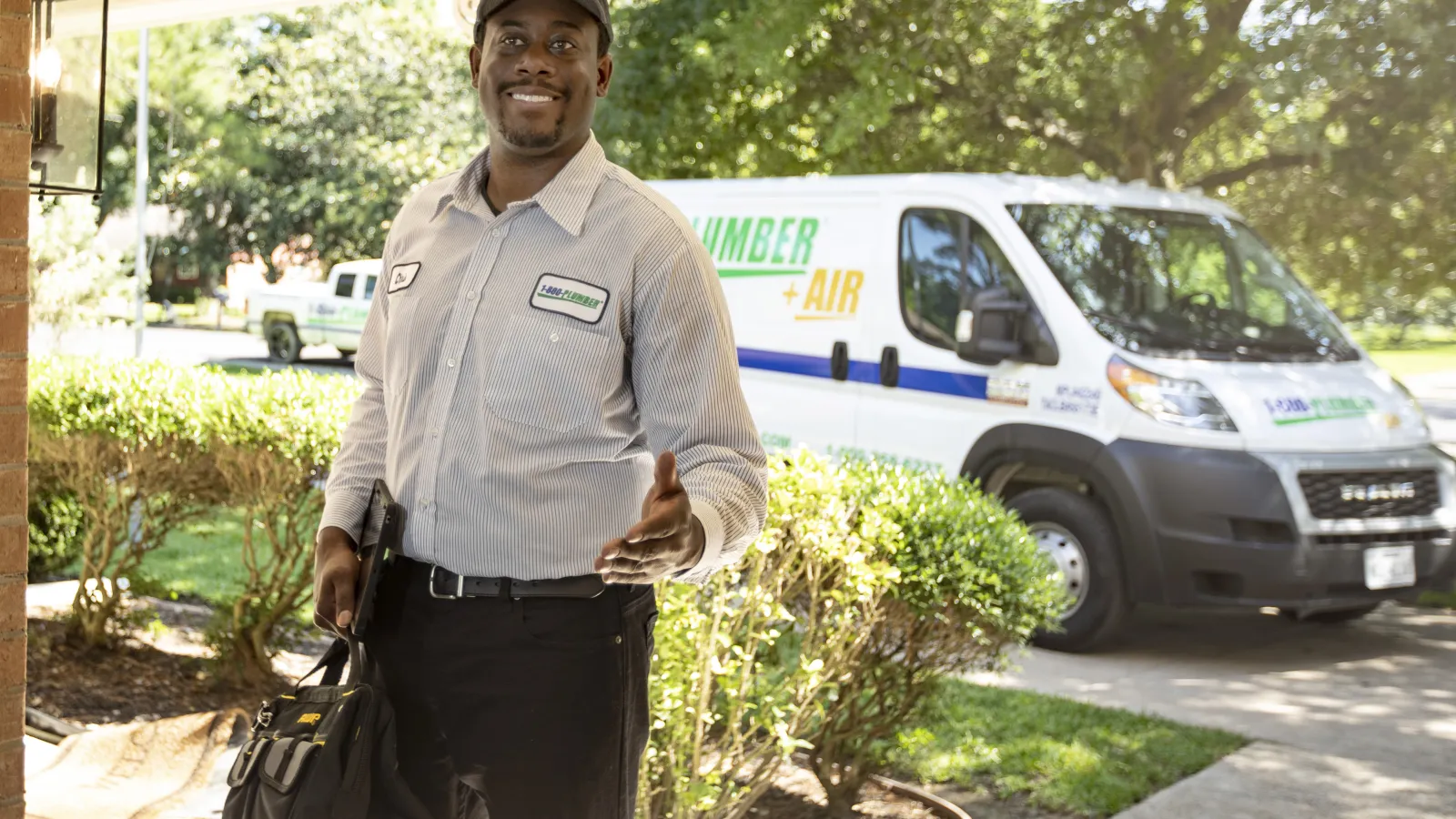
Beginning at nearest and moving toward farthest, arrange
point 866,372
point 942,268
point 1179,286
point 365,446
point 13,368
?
1. point 365,446
2. point 13,368
3. point 1179,286
4. point 942,268
5. point 866,372

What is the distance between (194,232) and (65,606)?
1215 inches

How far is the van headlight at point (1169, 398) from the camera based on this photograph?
7230 mm

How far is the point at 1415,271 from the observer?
11.5 meters

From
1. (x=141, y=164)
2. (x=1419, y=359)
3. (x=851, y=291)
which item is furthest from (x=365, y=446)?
(x=1419, y=359)

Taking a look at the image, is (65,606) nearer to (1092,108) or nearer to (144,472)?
(144,472)

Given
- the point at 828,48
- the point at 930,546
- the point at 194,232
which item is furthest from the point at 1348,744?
the point at 194,232

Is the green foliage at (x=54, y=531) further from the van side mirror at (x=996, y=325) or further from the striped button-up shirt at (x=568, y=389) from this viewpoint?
the striped button-up shirt at (x=568, y=389)

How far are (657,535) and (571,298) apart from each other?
0.55m

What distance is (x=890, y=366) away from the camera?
831 centimetres

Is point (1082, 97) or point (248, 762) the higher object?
point (1082, 97)

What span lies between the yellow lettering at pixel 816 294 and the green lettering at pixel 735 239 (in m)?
0.64

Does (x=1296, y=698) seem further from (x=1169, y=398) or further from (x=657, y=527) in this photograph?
(x=657, y=527)

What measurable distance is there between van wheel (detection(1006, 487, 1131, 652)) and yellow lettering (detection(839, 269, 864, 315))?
1491 millimetres

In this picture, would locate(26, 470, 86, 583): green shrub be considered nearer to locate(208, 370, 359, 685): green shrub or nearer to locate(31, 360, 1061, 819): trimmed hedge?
locate(31, 360, 1061, 819): trimmed hedge
